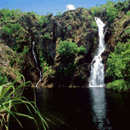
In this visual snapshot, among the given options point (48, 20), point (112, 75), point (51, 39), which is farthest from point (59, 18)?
point (112, 75)

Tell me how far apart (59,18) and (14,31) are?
56.7ft

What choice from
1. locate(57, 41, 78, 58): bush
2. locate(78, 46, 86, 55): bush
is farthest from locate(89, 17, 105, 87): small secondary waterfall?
locate(57, 41, 78, 58): bush

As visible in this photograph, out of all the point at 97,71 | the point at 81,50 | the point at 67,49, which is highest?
the point at 67,49

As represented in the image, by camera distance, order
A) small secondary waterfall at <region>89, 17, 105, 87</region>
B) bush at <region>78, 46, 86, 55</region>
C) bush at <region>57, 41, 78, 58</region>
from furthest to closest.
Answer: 1. bush at <region>78, 46, 86, 55</region>
2. bush at <region>57, 41, 78, 58</region>
3. small secondary waterfall at <region>89, 17, 105, 87</region>

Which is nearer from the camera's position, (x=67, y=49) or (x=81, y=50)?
(x=67, y=49)

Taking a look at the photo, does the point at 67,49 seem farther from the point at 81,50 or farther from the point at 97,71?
the point at 97,71

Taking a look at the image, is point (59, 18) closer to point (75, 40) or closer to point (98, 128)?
point (75, 40)

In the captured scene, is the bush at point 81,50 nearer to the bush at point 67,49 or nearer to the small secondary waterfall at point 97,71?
the bush at point 67,49

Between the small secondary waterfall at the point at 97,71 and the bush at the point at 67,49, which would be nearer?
the small secondary waterfall at the point at 97,71

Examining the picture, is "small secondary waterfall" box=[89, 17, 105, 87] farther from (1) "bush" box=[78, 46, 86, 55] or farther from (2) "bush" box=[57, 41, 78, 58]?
(2) "bush" box=[57, 41, 78, 58]

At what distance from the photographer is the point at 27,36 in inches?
1857

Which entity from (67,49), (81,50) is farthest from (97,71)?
(67,49)

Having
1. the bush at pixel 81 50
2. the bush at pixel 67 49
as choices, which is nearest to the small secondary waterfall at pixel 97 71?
the bush at pixel 81 50

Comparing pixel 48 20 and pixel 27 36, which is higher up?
pixel 48 20
